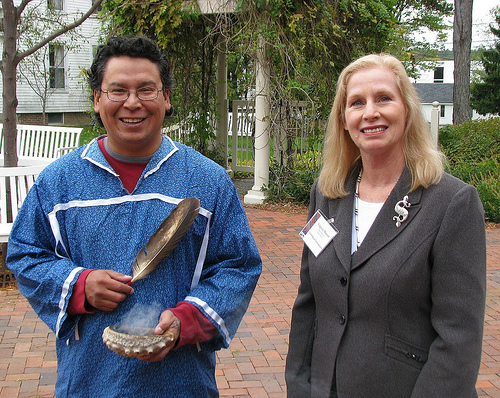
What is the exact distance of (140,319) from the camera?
5.97ft

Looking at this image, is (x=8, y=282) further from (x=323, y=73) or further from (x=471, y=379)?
(x=323, y=73)

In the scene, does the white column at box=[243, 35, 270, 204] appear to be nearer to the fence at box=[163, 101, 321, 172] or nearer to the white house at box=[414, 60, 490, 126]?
the fence at box=[163, 101, 321, 172]

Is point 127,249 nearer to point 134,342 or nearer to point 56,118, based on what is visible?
point 134,342

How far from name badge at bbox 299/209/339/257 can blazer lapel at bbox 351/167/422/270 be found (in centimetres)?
14

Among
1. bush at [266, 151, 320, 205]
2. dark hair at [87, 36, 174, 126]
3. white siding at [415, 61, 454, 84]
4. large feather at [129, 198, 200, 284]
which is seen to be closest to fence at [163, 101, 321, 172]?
bush at [266, 151, 320, 205]

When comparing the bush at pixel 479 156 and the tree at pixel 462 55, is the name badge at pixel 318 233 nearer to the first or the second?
the bush at pixel 479 156

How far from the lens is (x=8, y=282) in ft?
18.5

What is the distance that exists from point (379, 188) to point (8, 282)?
4.65 meters

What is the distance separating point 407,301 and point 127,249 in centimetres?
93

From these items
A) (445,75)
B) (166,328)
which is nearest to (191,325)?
(166,328)

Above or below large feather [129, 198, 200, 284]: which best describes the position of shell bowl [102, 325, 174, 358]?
below

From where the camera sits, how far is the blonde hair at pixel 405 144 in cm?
196

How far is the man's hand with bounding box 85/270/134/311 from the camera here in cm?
182

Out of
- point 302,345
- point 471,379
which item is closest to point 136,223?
point 302,345
